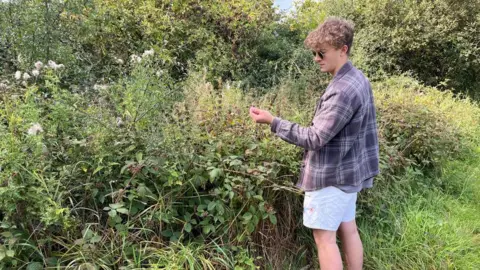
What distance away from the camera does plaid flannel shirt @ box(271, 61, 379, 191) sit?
6.31 ft

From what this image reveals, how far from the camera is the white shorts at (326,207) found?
6.89 feet

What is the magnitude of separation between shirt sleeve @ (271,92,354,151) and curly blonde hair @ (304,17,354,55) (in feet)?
0.93

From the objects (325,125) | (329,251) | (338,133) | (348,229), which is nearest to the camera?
(325,125)

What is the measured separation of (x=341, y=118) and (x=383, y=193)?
1.69 m

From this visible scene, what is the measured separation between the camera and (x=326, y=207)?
2107mm

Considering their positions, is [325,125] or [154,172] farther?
[154,172]

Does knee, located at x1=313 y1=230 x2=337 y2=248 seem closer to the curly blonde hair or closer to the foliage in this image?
the foliage

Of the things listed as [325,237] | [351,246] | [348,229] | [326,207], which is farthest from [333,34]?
[351,246]

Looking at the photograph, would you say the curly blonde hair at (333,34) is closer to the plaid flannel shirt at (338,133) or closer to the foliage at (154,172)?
the plaid flannel shirt at (338,133)

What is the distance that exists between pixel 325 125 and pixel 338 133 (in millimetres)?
148

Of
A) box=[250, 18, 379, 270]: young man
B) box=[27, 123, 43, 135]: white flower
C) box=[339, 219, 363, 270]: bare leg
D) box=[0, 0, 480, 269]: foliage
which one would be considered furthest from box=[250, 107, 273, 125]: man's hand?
box=[27, 123, 43, 135]: white flower

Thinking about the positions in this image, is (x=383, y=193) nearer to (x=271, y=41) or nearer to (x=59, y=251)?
(x=59, y=251)

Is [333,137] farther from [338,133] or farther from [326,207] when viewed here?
[326,207]

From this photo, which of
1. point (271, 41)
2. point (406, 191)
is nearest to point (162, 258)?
point (406, 191)
